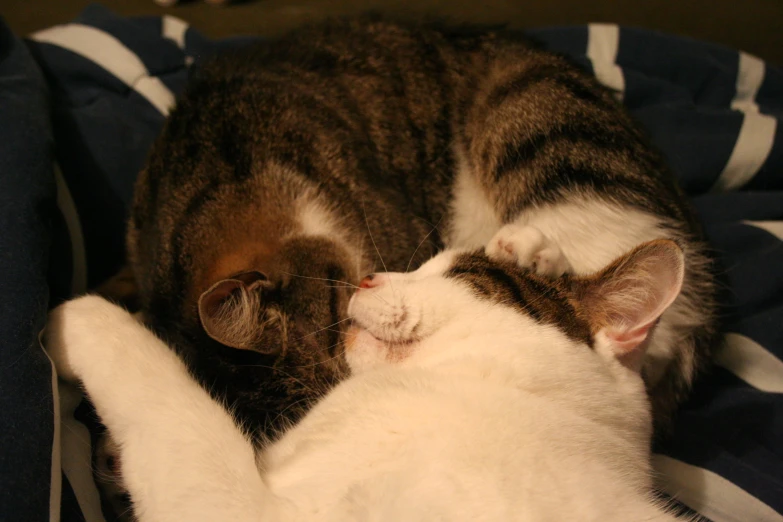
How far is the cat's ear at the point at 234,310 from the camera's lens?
0.90 metres

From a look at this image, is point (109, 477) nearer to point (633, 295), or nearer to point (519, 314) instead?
point (519, 314)

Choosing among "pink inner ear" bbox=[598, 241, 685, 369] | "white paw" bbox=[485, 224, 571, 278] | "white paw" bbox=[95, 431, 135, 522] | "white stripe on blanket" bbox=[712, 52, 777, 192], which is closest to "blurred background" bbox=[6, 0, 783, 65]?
"white stripe on blanket" bbox=[712, 52, 777, 192]

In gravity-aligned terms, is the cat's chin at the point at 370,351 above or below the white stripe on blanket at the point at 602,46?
below

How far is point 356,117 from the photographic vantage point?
1.44m

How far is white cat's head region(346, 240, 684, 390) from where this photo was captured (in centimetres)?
90

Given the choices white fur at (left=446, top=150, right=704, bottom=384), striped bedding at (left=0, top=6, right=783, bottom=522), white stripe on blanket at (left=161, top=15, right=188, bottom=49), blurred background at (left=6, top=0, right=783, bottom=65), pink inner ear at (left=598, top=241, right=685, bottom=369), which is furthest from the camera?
blurred background at (left=6, top=0, right=783, bottom=65)

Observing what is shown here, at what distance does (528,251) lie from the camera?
1.09 metres

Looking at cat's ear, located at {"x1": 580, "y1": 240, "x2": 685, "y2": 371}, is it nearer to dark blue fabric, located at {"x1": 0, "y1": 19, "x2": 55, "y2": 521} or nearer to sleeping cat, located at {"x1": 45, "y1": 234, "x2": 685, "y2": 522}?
sleeping cat, located at {"x1": 45, "y1": 234, "x2": 685, "y2": 522}

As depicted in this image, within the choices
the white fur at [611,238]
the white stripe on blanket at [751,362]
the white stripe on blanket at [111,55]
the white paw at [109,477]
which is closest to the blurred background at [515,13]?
the white stripe on blanket at [111,55]

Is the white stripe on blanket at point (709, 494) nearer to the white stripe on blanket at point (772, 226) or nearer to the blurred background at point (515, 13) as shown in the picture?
the white stripe on blanket at point (772, 226)

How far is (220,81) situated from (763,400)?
148 cm

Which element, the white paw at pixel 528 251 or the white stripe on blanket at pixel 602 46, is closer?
the white paw at pixel 528 251

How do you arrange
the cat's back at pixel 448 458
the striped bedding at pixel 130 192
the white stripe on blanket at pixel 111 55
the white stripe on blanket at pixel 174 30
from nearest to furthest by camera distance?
the cat's back at pixel 448 458 < the striped bedding at pixel 130 192 < the white stripe on blanket at pixel 111 55 < the white stripe on blanket at pixel 174 30

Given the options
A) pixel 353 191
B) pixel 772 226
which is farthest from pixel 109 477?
pixel 772 226
